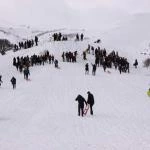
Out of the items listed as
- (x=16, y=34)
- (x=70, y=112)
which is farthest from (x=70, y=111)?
(x=16, y=34)

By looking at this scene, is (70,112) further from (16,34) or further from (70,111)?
(16,34)

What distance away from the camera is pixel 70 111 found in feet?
85.7

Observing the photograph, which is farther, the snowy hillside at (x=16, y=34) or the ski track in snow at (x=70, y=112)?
the snowy hillside at (x=16, y=34)

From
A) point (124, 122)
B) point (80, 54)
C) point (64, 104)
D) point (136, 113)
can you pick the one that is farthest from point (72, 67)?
point (124, 122)

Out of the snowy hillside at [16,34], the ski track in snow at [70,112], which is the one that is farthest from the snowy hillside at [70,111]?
the snowy hillside at [16,34]

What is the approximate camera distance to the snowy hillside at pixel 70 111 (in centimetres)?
1705

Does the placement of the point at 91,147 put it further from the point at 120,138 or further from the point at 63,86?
the point at 63,86

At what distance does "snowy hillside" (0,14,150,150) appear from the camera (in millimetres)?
17047

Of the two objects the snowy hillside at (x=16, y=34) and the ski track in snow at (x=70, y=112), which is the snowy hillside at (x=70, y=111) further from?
the snowy hillside at (x=16, y=34)

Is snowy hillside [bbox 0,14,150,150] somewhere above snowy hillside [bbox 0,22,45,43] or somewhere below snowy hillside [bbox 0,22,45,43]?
below

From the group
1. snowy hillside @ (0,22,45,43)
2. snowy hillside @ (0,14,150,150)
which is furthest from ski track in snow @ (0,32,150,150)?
snowy hillside @ (0,22,45,43)

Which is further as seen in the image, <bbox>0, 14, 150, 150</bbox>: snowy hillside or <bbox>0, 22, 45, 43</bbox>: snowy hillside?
<bbox>0, 22, 45, 43</bbox>: snowy hillside

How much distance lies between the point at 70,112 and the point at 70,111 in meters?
0.45

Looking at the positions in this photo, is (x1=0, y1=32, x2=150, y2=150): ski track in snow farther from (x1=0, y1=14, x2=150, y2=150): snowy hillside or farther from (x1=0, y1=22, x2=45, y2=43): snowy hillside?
(x1=0, y1=22, x2=45, y2=43): snowy hillside
